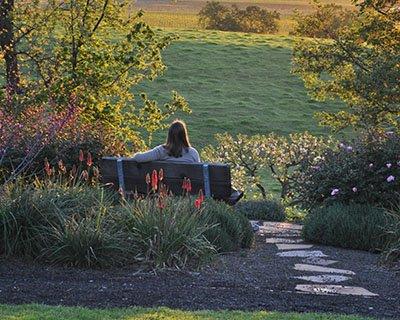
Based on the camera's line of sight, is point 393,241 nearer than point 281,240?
Yes

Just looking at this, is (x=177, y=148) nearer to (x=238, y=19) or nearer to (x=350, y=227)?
(x=350, y=227)

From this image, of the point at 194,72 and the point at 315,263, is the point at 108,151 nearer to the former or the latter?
the point at 315,263

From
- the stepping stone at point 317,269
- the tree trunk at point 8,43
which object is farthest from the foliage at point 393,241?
the tree trunk at point 8,43

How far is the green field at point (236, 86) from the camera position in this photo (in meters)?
32.5

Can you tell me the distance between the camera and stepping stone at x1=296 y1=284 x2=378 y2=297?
305 inches

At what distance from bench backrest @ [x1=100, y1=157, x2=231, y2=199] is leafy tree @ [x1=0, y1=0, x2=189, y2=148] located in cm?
430

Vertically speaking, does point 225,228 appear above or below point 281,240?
above

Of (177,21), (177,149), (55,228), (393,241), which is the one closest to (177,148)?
(177,149)

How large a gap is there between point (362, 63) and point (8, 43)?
692 centimetres

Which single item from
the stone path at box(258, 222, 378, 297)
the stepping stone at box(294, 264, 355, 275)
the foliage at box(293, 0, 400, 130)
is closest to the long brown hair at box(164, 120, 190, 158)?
the stone path at box(258, 222, 378, 297)

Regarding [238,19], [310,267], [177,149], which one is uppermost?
[177,149]

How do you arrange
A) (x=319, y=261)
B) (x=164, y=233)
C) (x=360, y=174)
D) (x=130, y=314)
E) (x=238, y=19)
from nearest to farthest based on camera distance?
(x=130, y=314), (x=164, y=233), (x=319, y=261), (x=360, y=174), (x=238, y=19)

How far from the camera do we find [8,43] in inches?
692

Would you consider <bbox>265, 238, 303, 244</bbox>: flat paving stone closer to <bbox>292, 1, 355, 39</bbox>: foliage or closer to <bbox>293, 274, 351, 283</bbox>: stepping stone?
<bbox>293, 274, 351, 283</bbox>: stepping stone
